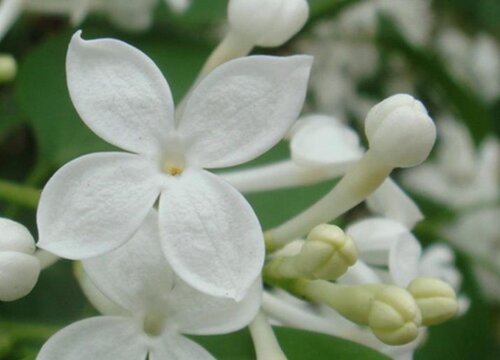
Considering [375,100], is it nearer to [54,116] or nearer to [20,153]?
[20,153]

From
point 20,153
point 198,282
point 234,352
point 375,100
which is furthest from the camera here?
point 375,100

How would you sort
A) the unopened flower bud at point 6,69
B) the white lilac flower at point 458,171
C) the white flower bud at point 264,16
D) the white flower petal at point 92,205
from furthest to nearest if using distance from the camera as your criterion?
1. the white lilac flower at point 458,171
2. the unopened flower bud at point 6,69
3. the white flower bud at point 264,16
4. the white flower petal at point 92,205

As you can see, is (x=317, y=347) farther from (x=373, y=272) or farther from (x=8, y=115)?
(x=8, y=115)

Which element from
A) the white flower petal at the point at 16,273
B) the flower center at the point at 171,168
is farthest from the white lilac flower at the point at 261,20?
the white flower petal at the point at 16,273

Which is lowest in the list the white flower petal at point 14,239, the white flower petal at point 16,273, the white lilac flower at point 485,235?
the white lilac flower at point 485,235

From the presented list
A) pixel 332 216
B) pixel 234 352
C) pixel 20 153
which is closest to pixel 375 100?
pixel 20 153

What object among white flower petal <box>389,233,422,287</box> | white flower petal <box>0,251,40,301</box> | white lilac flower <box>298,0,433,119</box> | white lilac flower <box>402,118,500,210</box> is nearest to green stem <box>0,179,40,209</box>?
white flower petal <box>0,251,40,301</box>

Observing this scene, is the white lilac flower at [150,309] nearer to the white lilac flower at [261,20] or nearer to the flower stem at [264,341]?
the flower stem at [264,341]

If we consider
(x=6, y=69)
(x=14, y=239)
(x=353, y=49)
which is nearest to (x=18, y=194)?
(x=6, y=69)
